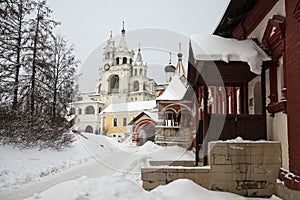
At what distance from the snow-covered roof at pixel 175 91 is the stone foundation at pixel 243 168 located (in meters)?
16.1

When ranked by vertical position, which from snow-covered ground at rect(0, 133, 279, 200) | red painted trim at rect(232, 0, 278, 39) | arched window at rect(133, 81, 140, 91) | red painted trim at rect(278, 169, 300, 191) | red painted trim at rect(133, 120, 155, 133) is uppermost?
arched window at rect(133, 81, 140, 91)

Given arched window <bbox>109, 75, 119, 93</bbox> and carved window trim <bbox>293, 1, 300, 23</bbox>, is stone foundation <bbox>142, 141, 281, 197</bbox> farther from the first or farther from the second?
arched window <bbox>109, 75, 119, 93</bbox>

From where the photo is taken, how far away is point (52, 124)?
13898 mm

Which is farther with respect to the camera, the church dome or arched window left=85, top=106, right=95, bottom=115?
arched window left=85, top=106, right=95, bottom=115

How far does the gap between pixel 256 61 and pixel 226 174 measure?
2824 mm

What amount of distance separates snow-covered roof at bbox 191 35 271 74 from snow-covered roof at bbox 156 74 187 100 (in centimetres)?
1480

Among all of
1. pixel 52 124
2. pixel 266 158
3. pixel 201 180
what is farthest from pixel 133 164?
pixel 266 158

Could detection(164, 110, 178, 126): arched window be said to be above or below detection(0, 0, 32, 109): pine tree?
below

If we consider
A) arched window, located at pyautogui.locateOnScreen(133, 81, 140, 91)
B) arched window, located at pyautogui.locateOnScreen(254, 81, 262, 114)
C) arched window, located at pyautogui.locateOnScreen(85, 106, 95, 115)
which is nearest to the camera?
arched window, located at pyautogui.locateOnScreen(254, 81, 262, 114)

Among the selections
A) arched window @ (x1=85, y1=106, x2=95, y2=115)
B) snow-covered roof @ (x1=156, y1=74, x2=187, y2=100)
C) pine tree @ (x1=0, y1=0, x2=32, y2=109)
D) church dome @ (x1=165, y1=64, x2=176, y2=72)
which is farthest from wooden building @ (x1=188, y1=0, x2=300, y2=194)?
arched window @ (x1=85, y1=106, x2=95, y2=115)

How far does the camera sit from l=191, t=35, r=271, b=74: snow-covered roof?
6.85 m

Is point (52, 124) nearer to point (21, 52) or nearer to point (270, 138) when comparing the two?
point (21, 52)

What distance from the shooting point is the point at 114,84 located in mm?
64625

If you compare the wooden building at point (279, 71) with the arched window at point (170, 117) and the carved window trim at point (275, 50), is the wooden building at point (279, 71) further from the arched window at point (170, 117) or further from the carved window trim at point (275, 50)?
the arched window at point (170, 117)
